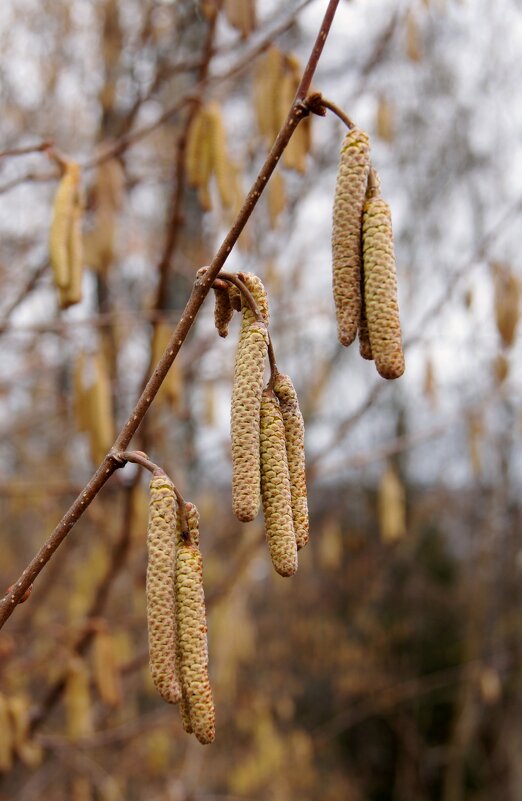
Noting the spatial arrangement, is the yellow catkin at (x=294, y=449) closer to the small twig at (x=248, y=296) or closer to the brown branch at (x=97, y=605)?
the small twig at (x=248, y=296)

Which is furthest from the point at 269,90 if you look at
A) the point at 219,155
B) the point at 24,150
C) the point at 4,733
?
the point at 4,733

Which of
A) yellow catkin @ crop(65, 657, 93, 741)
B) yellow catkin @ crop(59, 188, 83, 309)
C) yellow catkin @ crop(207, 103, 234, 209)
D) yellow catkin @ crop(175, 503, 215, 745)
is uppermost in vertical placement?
yellow catkin @ crop(207, 103, 234, 209)

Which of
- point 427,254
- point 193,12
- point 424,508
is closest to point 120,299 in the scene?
point 193,12

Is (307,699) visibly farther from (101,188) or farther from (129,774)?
(101,188)

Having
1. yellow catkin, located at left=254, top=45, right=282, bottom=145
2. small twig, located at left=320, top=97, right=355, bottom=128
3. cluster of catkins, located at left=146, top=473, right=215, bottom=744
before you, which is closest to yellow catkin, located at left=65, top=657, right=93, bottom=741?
yellow catkin, located at left=254, top=45, right=282, bottom=145

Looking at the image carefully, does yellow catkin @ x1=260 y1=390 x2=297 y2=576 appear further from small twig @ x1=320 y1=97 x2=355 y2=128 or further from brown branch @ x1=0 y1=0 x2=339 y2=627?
small twig @ x1=320 y1=97 x2=355 y2=128

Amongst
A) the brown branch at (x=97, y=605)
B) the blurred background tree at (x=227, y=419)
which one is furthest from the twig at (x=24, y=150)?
the brown branch at (x=97, y=605)

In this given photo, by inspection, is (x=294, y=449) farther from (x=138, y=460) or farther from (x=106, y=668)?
(x=106, y=668)

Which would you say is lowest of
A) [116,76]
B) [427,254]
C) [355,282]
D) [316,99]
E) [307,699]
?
[355,282]
